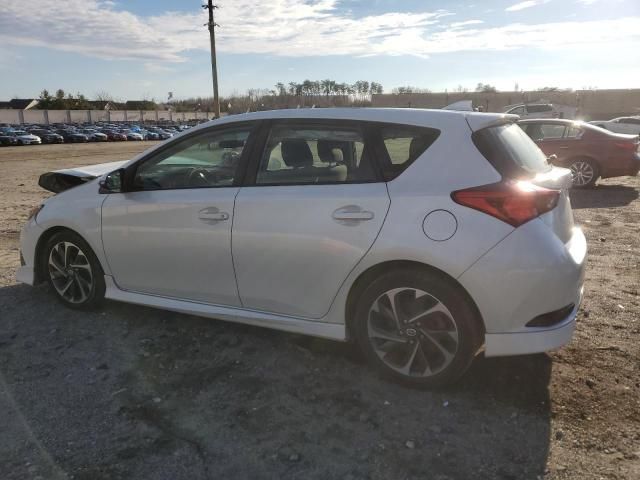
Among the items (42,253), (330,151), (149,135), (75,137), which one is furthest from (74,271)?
(149,135)

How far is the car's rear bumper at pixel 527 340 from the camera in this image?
290 centimetres

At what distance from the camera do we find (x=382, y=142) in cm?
325

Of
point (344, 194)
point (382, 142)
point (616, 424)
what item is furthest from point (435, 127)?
point (616, 424)

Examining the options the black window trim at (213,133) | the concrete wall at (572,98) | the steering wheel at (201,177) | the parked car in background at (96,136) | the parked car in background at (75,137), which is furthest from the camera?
the concrete wall at (572,98)

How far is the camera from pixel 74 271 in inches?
171

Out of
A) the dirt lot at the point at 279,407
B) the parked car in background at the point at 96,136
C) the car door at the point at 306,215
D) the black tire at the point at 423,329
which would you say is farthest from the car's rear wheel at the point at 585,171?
the parked car in background at the point at 96,136

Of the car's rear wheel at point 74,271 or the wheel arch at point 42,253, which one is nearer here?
the car's rear wheel at point 74,271

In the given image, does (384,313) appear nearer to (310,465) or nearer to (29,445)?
(310,465)

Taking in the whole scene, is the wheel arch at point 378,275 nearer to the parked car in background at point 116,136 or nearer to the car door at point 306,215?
the car door at point 306,215

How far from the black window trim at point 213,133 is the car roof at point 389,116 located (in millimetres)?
39

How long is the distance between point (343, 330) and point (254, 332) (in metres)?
0.99

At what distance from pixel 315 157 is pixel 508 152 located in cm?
120

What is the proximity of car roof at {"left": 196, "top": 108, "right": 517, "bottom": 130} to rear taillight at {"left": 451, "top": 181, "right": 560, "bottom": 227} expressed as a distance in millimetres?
452

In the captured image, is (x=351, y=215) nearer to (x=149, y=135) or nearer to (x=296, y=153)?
(x=296, y=153)
